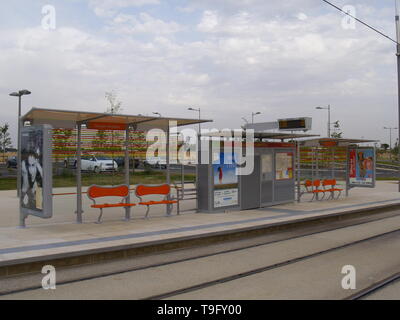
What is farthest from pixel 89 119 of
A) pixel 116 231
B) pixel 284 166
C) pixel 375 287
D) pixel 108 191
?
pixel 375 287

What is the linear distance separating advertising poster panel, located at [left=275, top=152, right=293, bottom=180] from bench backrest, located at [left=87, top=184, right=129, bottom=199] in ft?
18.5

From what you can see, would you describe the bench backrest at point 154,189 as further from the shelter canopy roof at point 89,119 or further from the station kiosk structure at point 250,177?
the shelter canopy roof at point 89,119

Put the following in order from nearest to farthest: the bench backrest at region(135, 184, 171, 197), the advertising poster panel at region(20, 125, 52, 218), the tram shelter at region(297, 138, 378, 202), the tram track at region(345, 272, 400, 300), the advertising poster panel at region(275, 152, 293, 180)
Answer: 1. the tram track at region(345, 272, 400, 300)
2. the advertising poster panel at region(20, 125, 52, 218)
3. the bench backrest at region(135, 184, 171, 197)
4. the advertising poster panel at region(275, 152, 293, 180)
5. the tram shelter at region(297, 138, 378, 202)

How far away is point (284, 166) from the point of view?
50.6 ft

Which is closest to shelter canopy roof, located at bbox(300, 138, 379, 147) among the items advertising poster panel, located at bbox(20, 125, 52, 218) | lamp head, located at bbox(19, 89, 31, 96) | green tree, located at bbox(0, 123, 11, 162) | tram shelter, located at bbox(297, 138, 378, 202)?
tram shelter, located at bbox(297, 138, 378, 202)

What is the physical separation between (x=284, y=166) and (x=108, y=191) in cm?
654

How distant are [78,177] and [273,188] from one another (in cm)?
679

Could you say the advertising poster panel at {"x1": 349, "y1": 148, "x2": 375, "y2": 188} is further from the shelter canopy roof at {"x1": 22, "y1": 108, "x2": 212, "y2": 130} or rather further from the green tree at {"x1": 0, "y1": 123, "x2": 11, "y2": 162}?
the green tree at {"x1": 0, "y1": 123, "x2": 11, "y2": 162}

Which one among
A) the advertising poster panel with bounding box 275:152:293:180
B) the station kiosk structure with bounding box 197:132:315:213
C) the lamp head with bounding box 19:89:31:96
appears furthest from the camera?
the lamp head with bounding box 19:89:31:96

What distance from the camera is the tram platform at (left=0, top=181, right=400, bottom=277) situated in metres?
7.61

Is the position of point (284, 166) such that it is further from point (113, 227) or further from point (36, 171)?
point (36, 171)

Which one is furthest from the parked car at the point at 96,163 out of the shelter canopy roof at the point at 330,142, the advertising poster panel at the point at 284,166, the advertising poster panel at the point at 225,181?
the shelter canopy roof at the point at 330,142

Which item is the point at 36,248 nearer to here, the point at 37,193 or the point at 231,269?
the point at 37,193
